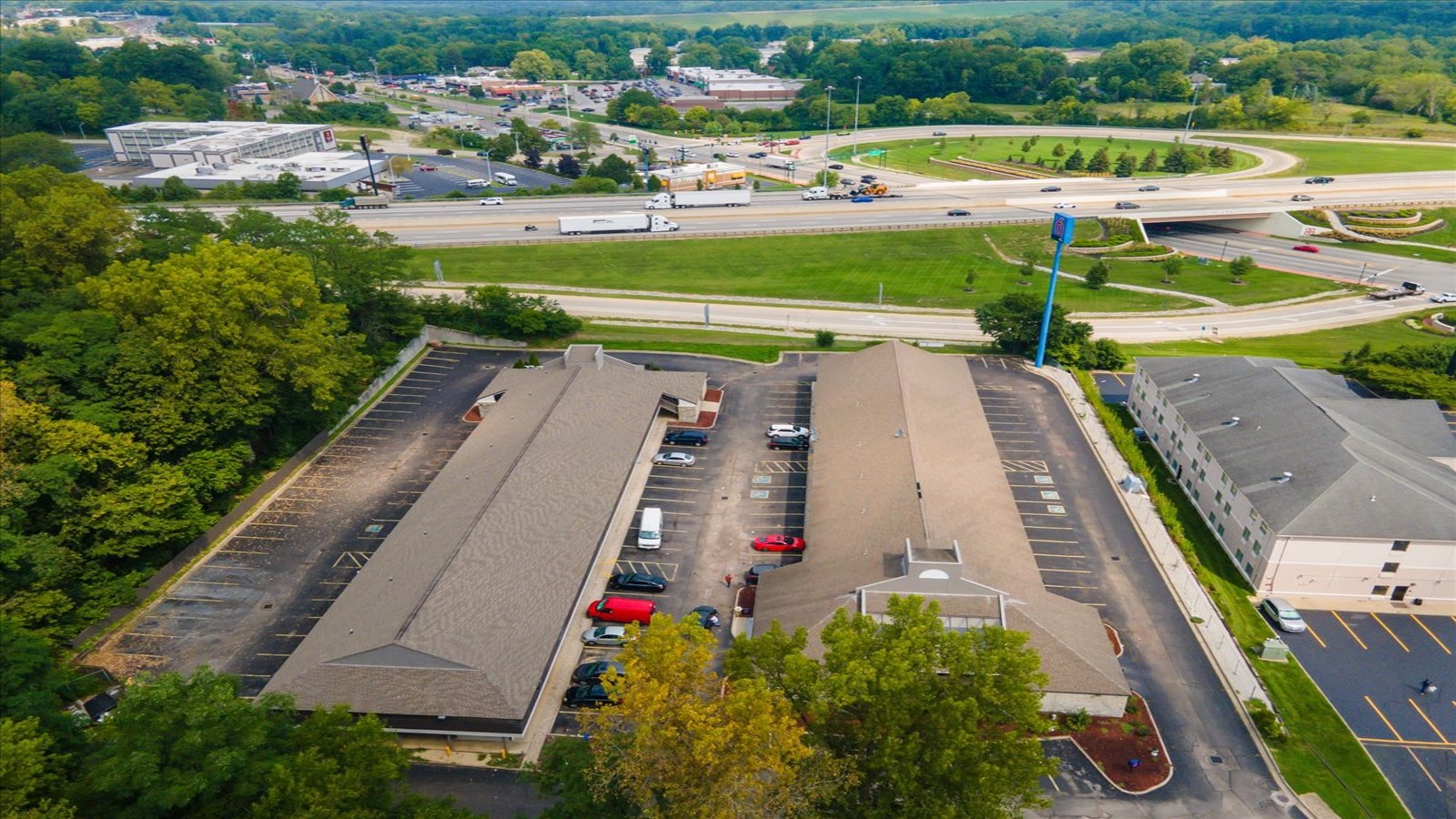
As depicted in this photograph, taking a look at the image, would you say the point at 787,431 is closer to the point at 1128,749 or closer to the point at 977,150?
the point at 1128,749

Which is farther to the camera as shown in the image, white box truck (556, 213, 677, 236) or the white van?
white box truck (556, 213, 677, 236)

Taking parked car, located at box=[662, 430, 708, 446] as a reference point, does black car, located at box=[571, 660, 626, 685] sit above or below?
below

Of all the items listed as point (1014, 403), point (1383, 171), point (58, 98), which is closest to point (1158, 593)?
point (1014, 403)

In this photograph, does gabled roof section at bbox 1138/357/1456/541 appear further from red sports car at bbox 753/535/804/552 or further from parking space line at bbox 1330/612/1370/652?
red sports car at bbox 753/535/804/552

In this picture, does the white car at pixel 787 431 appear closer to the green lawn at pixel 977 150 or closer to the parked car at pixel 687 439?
the parked car at pixel 687 439

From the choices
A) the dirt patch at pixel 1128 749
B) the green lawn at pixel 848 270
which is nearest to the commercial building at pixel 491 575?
the dirt patch at pixel 1128 749

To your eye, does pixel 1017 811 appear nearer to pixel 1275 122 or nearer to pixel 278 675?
pixel 278 675

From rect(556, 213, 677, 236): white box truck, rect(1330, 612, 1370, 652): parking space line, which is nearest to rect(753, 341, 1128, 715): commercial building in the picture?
rect(1330, 612, 1370, 652): parking space line
